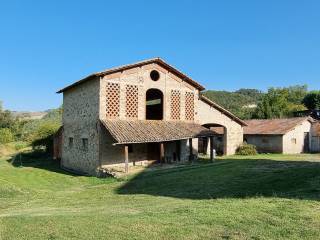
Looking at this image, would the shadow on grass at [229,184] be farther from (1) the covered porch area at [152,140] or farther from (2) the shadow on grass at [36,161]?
(2) the shadow on grass at [36,161]

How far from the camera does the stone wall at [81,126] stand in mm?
25397

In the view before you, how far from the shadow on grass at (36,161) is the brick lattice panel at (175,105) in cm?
973

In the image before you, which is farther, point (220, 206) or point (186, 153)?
point (186, 153)

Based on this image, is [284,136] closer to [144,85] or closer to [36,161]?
[144,85]

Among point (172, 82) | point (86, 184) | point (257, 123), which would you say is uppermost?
point (172, 82)

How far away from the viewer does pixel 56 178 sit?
960 inches

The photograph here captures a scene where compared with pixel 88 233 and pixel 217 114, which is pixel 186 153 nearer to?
pixel 217 114

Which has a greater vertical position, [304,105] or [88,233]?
[304,105]

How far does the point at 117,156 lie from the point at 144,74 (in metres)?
6.47

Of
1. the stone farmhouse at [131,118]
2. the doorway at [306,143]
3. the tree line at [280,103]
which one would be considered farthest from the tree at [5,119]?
the doorway at [306,143]

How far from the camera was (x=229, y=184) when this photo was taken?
51.8 feet

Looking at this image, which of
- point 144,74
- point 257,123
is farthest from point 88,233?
point 257,123

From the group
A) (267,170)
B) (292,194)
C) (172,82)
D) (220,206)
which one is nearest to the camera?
(220,206)

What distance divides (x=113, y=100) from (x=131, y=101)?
1504 millimetres
